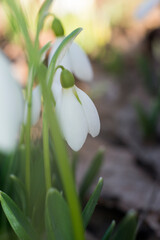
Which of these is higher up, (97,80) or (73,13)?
(73,13)

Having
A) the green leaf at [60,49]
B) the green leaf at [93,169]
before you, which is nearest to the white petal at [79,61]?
the green leaf at [60,49]

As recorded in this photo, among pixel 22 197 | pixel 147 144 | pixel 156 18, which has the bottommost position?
pixel 147 144

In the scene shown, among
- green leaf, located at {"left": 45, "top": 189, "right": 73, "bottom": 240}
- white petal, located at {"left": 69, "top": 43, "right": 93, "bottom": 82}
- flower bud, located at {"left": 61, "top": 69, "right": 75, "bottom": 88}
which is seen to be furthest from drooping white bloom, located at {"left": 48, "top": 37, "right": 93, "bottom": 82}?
green leaf, located at {"left": 45, "top": 189, "right": 73, "bottom": 240}

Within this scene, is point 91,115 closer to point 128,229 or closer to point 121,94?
point 128,229

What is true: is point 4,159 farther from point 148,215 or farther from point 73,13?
point 73,13

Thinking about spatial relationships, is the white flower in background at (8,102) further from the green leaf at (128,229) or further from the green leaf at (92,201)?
the green leaf at (128,229)

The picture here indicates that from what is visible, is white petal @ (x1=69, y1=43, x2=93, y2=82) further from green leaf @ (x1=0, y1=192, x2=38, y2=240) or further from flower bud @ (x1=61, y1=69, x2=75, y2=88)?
green leaf @ (x1=0, y1=192, x2=38, y2=240)

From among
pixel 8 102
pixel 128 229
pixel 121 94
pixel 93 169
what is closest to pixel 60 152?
pixel 8 102

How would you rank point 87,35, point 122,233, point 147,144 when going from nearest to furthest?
point 122,233 < point 147,144 < point 87,35

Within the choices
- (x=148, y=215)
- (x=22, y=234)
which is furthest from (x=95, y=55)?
(x=22, y=234)
